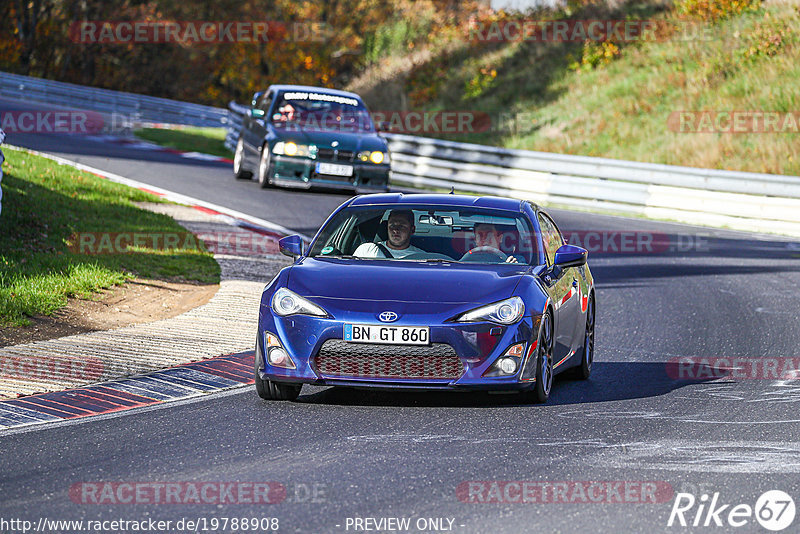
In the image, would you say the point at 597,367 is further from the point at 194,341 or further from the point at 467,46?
the point at 467,46

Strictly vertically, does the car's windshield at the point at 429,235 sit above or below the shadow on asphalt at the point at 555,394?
above

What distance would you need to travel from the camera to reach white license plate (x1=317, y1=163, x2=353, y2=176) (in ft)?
74.4

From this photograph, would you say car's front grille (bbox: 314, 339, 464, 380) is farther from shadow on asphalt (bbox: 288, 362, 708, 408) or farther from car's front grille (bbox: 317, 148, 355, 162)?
Answer: car's front grille (bbox: 317, 148, 355, 162)

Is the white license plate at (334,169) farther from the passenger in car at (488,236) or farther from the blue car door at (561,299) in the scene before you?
the passenger in car at (488,236)

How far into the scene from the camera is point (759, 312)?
13.7 m

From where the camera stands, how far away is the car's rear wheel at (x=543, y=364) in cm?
847

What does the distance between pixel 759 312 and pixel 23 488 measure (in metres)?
9.28

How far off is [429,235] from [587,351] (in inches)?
60.8

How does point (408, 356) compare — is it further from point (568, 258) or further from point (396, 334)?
point (568, 258)

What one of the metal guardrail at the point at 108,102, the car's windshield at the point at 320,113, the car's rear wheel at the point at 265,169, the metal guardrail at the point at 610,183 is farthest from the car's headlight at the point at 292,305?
Result: the metal guardrail at the point at 108,102

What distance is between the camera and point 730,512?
5.98 m

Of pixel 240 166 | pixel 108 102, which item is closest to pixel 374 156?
pixel 240 166

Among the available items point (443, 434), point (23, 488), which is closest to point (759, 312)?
point (443, 434)

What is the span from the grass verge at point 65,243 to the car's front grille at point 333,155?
3572 mm
